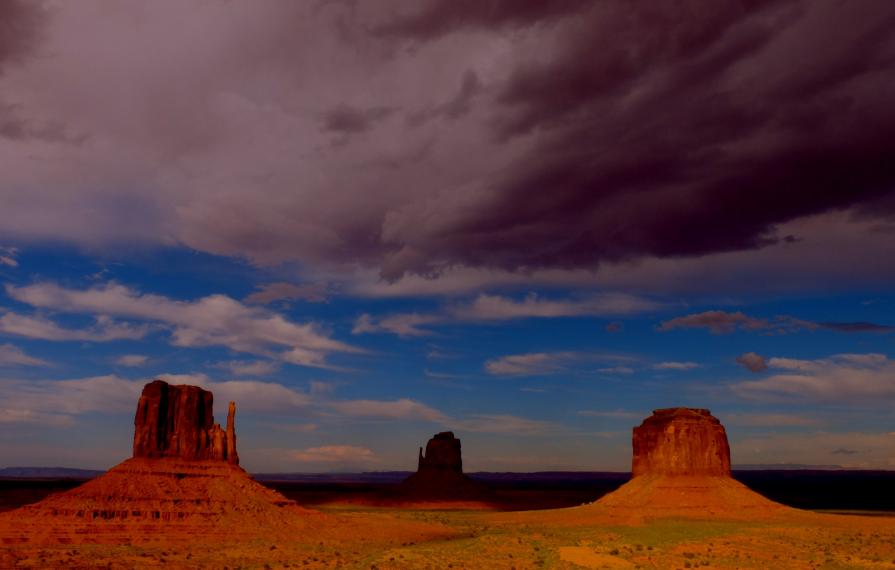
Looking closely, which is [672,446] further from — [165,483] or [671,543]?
A: [165,483]

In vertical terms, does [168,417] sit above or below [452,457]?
above

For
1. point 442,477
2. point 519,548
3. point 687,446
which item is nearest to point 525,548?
point 519,548

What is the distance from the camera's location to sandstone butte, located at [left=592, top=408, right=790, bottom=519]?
86.6m

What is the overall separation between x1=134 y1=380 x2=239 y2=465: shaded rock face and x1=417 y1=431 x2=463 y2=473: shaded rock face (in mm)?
80862

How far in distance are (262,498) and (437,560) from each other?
28.3 m

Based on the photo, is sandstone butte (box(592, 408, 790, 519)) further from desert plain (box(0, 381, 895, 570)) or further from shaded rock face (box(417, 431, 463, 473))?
shaded rock face (box(417, 431, 463, 473))

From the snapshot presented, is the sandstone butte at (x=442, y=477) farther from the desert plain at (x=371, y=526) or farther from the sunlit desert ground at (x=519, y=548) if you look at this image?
the sunlit desert ground at (x=519, y=548)

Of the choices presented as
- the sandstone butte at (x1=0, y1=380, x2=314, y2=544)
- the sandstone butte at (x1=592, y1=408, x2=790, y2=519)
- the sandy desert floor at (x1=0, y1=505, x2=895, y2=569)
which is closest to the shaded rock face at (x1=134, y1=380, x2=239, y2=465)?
the sandstone butte at (x1=0, y1=380, x2=314, y2=544)

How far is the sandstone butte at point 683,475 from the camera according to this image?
86.6m

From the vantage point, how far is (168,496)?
6203cm

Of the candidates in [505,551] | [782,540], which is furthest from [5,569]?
[782,540]

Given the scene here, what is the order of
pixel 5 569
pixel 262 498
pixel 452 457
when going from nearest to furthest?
1. pixel 5 569
2. pixel 262 498
3. pixel 452 457

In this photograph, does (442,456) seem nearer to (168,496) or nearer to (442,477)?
(442,477)

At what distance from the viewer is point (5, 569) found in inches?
1678
